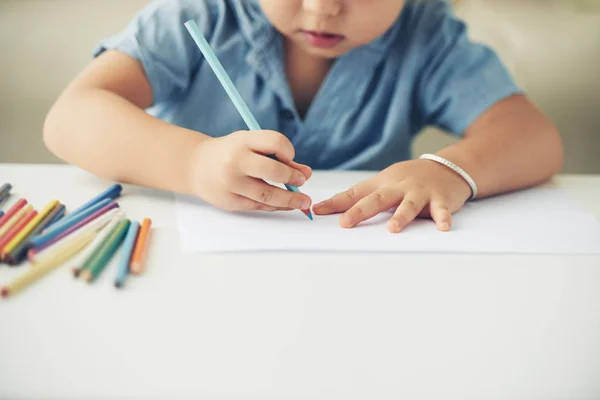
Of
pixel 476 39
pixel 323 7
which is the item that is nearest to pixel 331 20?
pixel 323 7

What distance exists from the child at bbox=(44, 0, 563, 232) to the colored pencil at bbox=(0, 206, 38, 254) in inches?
3.5

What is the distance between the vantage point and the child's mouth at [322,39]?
1.79 feet

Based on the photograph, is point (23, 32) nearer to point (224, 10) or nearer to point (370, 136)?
point (224, 10)

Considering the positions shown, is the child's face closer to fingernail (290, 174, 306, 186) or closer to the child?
the child

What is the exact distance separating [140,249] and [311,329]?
0.40ft

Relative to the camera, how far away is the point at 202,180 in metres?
0.46

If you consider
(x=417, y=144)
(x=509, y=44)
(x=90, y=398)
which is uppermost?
(x=90, y=398)

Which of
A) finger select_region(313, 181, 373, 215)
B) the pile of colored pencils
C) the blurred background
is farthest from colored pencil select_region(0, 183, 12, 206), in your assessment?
the blurred background

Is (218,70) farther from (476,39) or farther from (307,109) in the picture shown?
(476,39)

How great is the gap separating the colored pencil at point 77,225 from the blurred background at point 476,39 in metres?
0.42

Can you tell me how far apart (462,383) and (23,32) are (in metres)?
0.70

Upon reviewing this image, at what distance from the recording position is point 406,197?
473 millimetres

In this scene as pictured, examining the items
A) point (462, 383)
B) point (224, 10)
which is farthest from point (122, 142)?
point (462, 383)

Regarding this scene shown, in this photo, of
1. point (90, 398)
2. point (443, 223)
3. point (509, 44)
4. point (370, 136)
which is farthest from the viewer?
point (509, 44)
